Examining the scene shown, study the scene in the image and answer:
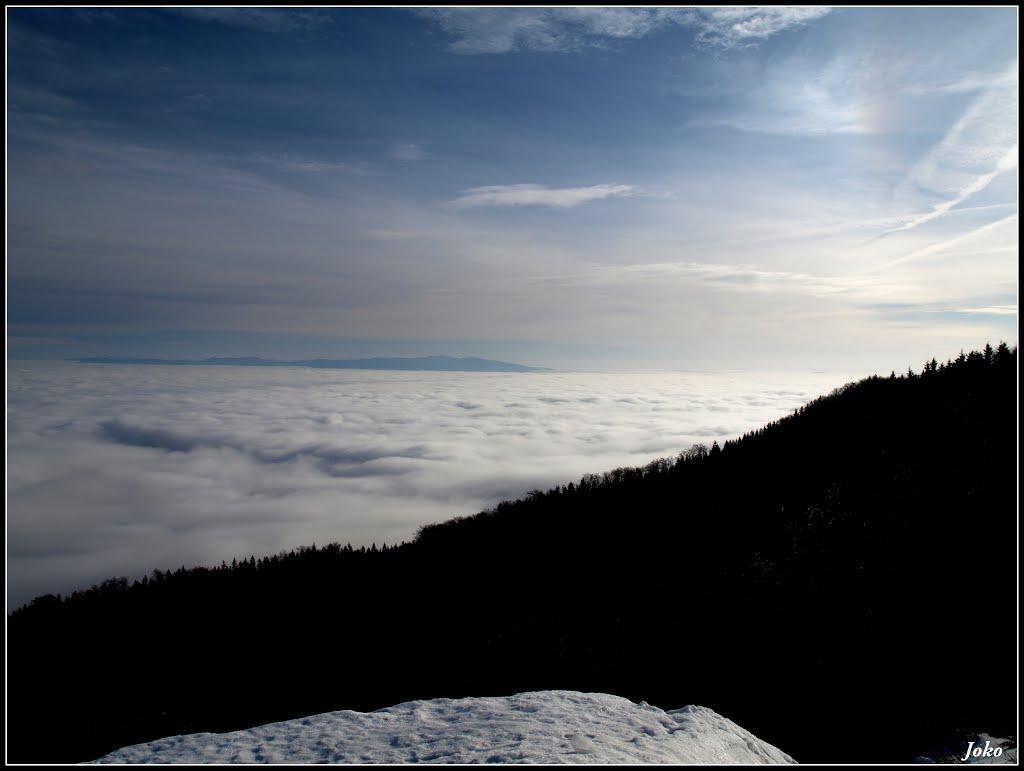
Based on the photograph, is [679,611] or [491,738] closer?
[491,738]

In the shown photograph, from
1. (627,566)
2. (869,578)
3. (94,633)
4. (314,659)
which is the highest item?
(869,578)

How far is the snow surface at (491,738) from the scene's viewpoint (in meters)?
11.1

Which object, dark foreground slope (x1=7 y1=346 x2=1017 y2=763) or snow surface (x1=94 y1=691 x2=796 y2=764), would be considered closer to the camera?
snow surface (x1=94 y1=691 x2=796 y2=764)

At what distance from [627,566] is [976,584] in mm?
25779

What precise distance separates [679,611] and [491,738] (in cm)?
2798

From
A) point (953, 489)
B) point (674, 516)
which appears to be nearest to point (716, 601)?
point (953, 489)

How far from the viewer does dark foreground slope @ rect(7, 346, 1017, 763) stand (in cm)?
2489

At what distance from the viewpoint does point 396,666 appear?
137ft

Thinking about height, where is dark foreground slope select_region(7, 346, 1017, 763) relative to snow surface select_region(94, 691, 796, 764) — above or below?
below

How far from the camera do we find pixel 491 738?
38.0 ft

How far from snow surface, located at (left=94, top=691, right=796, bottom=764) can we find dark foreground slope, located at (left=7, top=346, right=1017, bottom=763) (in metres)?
9.34

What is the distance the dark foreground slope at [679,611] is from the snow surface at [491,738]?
368 inches

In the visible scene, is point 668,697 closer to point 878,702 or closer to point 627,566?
point 878,702

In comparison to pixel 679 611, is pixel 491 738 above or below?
above
